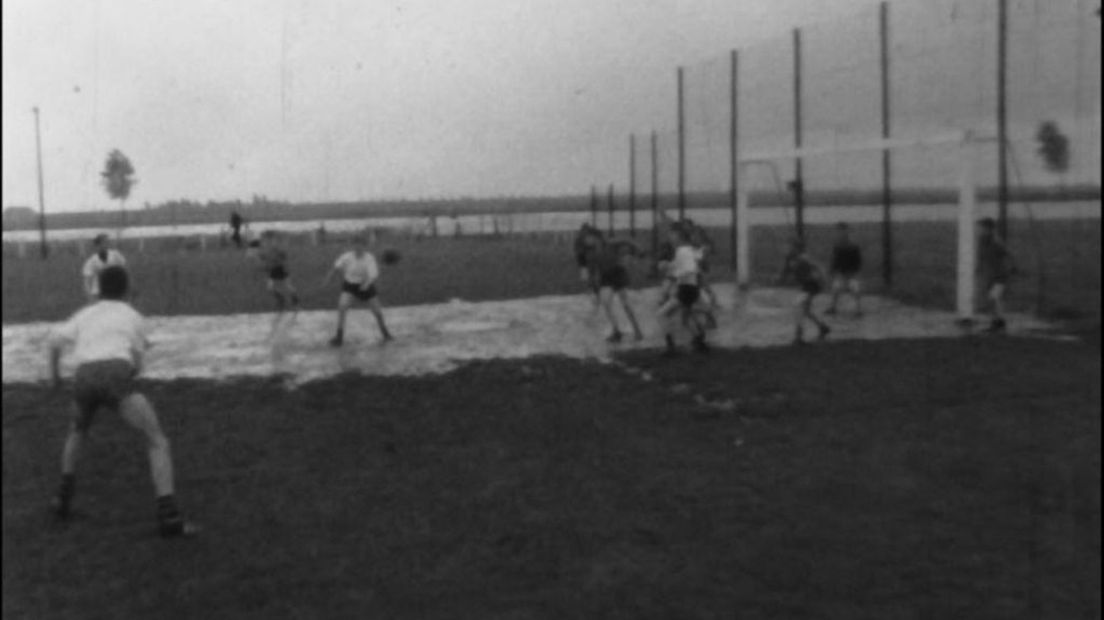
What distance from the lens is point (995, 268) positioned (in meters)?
15.5

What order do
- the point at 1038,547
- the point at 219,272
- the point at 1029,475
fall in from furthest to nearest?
1. the point at 219,272
2. the point at 1029,475
3. the point at 1038,547

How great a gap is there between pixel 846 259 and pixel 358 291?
22.7 ft

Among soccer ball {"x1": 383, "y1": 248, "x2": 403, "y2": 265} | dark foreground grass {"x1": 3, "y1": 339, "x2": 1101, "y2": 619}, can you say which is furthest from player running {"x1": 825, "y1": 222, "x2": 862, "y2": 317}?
soccer ball {"x1": 383, "y1": 248, "x2": 403, "y2": 265}

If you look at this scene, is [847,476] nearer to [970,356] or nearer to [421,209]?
[970,356]

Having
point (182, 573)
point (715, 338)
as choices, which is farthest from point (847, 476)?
point (715, 338)

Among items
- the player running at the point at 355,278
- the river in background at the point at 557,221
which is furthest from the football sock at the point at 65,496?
the player running at the point at 355,278

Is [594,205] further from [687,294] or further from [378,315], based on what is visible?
[687,294]

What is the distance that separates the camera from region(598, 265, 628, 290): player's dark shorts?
16984 millimetres

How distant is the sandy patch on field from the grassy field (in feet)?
2.40

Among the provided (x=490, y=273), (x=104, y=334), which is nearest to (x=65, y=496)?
(x=104, y=334)

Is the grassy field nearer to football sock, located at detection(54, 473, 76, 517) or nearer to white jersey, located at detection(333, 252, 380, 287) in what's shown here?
football sock, located at detection(54, 473, 76, 517)

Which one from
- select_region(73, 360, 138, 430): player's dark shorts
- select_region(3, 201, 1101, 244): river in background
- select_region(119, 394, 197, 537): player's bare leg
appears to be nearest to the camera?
select_region(73, 360, 138, 430): player's dark shorts

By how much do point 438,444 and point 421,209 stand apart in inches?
1508

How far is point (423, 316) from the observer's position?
2212cm
